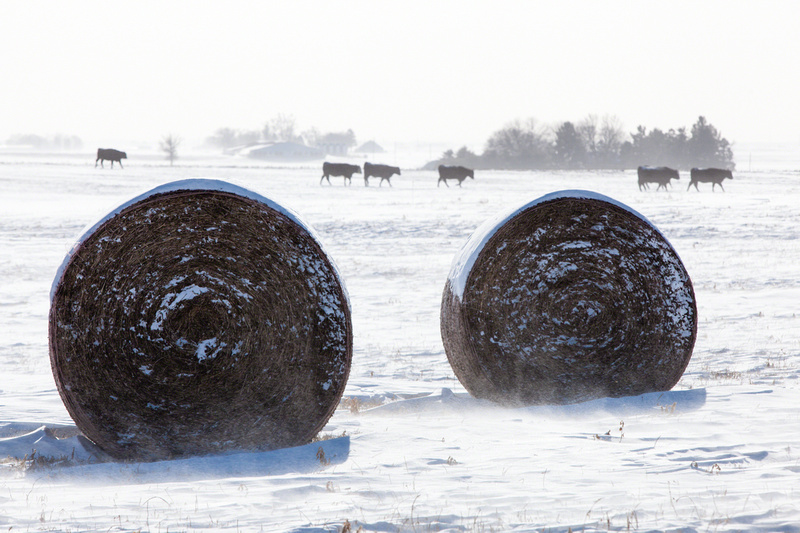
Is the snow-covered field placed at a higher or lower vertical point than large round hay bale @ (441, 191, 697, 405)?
lower

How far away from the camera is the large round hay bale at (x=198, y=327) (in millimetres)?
5754

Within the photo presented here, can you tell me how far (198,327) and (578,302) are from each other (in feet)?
11.7

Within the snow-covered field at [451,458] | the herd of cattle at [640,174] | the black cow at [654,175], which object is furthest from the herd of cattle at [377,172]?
the snow-covered field at [451,458]

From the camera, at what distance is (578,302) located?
24.6 feet

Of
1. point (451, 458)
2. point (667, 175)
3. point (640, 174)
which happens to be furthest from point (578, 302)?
point (667, 175)

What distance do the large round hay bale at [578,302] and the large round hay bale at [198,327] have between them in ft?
6.42

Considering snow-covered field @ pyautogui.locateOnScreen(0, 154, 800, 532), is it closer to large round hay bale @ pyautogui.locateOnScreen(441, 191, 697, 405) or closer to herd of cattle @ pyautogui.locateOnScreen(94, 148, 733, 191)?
large round hay bale @ pyautogui.locateOnScreen(441, 191, 697, 405)

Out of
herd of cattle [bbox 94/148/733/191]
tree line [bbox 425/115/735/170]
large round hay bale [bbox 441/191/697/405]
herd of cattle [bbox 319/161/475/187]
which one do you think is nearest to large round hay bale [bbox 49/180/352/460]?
large round hay bale [bbox 441/191/697/405]

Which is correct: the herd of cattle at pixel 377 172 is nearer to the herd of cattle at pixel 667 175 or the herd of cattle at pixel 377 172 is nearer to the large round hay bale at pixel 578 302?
the herd of cattle at pixel 667 175

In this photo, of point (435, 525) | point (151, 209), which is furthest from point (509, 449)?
point (151, 209)

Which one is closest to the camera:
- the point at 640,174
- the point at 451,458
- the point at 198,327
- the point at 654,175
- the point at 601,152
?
the point at 451,458

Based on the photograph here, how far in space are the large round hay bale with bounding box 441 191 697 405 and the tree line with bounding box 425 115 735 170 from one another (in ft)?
242

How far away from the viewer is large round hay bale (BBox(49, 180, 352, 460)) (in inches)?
227

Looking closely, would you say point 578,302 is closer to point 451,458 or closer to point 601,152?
point 451,458
